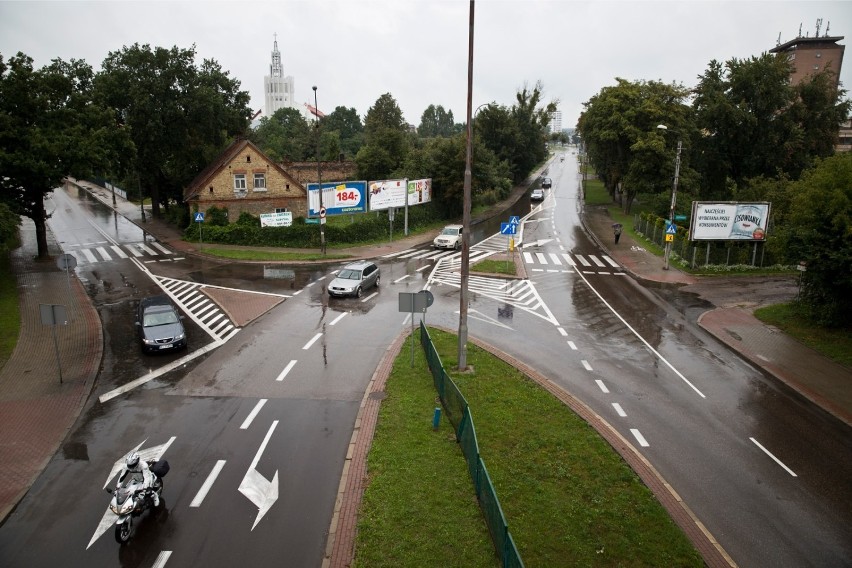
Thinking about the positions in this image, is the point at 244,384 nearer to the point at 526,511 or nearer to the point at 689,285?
the point at 526,511

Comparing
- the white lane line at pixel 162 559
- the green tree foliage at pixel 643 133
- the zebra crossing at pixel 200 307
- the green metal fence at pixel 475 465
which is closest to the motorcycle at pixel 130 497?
the white lane line at pixel 162 559

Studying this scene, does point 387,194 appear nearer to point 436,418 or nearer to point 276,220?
point 276,220

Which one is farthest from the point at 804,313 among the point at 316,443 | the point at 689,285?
the point at 316,443

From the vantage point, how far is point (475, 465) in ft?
35.9

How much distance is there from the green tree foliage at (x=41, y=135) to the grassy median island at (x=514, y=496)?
27064 mm

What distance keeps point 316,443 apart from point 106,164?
28.8m

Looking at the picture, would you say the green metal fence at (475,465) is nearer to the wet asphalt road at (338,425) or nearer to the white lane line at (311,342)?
the wet asphalt road at (338,425)

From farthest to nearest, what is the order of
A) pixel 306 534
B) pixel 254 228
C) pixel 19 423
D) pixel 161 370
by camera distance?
pixel 254 228
pixel 161 370
pixel 19 423
pixel 306 534

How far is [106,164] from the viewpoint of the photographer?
110 ft

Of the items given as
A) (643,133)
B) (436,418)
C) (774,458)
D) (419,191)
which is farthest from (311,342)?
(643,133)

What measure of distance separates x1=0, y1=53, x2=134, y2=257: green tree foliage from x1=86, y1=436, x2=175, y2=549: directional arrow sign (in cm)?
2413

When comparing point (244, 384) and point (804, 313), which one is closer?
point (244, 384)

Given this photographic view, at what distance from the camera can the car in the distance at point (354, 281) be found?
26656mm

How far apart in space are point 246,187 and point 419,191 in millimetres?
14703
